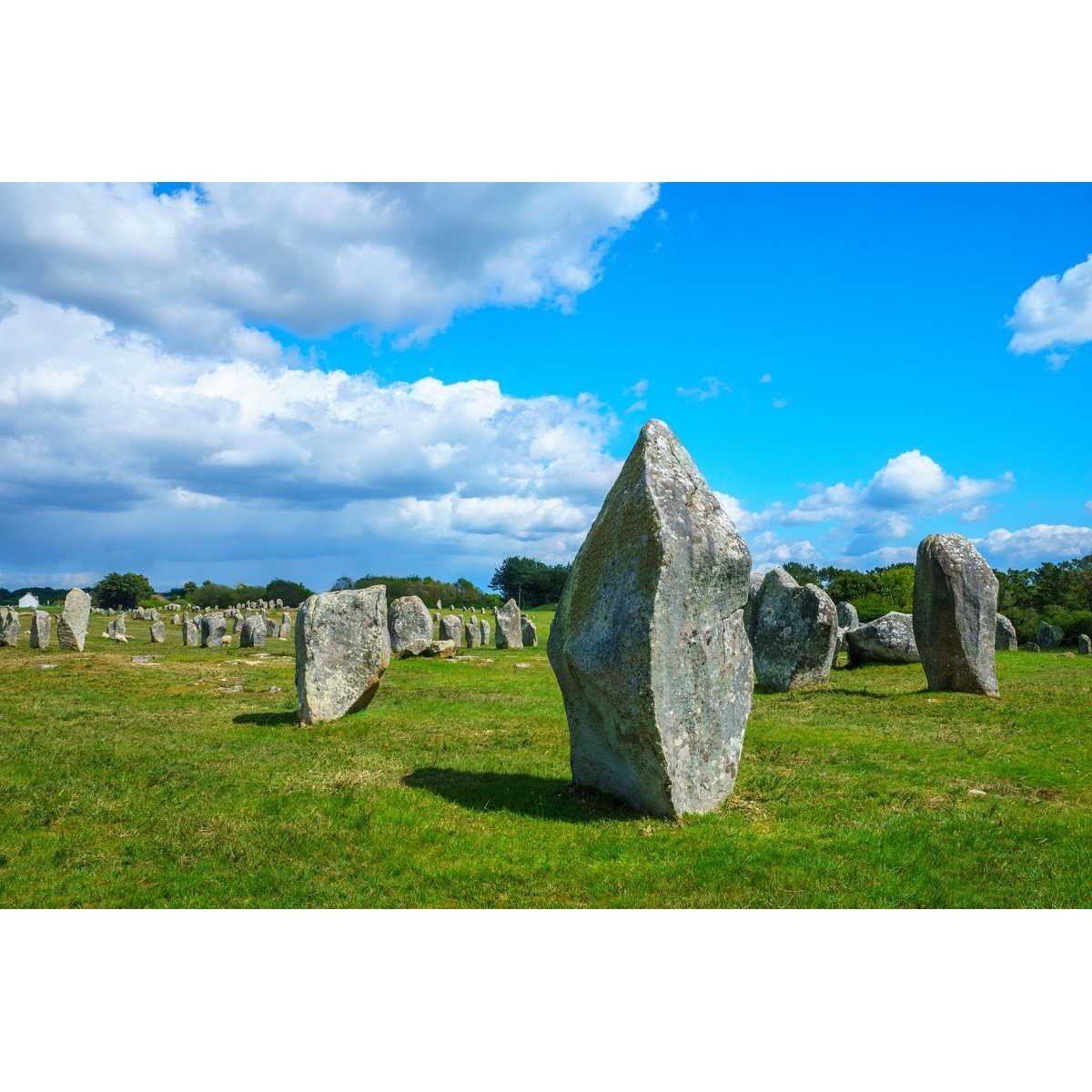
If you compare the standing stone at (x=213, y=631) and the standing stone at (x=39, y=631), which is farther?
the standing stone at (x=213, y=631)

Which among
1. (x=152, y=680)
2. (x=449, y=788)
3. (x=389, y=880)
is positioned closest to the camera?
(x=389, y=880)

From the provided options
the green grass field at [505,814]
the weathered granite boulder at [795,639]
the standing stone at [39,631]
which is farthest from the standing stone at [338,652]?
the standing stone at [39,631]

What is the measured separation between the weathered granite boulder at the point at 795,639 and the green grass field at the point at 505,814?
10.1ft

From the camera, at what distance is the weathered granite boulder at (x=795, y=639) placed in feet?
63.7

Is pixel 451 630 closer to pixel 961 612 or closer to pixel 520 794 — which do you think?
pixel 961 612

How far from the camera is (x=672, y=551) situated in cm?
822

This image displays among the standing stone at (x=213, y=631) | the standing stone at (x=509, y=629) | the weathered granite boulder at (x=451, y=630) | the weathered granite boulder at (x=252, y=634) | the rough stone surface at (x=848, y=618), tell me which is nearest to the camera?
the rough stone surface at (x=848, y=618)

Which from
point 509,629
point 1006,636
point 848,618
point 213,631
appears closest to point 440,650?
point 509,629

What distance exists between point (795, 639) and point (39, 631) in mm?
25754

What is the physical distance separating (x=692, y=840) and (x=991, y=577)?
12.5m

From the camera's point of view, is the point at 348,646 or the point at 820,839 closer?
the point at 820,839

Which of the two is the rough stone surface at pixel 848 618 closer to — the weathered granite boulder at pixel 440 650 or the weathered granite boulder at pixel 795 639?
the weathered granite boulder at pixel 795 639

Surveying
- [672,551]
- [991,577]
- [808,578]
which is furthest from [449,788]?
[808,578]

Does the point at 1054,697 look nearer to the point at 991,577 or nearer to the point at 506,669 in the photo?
the point at 991,577
